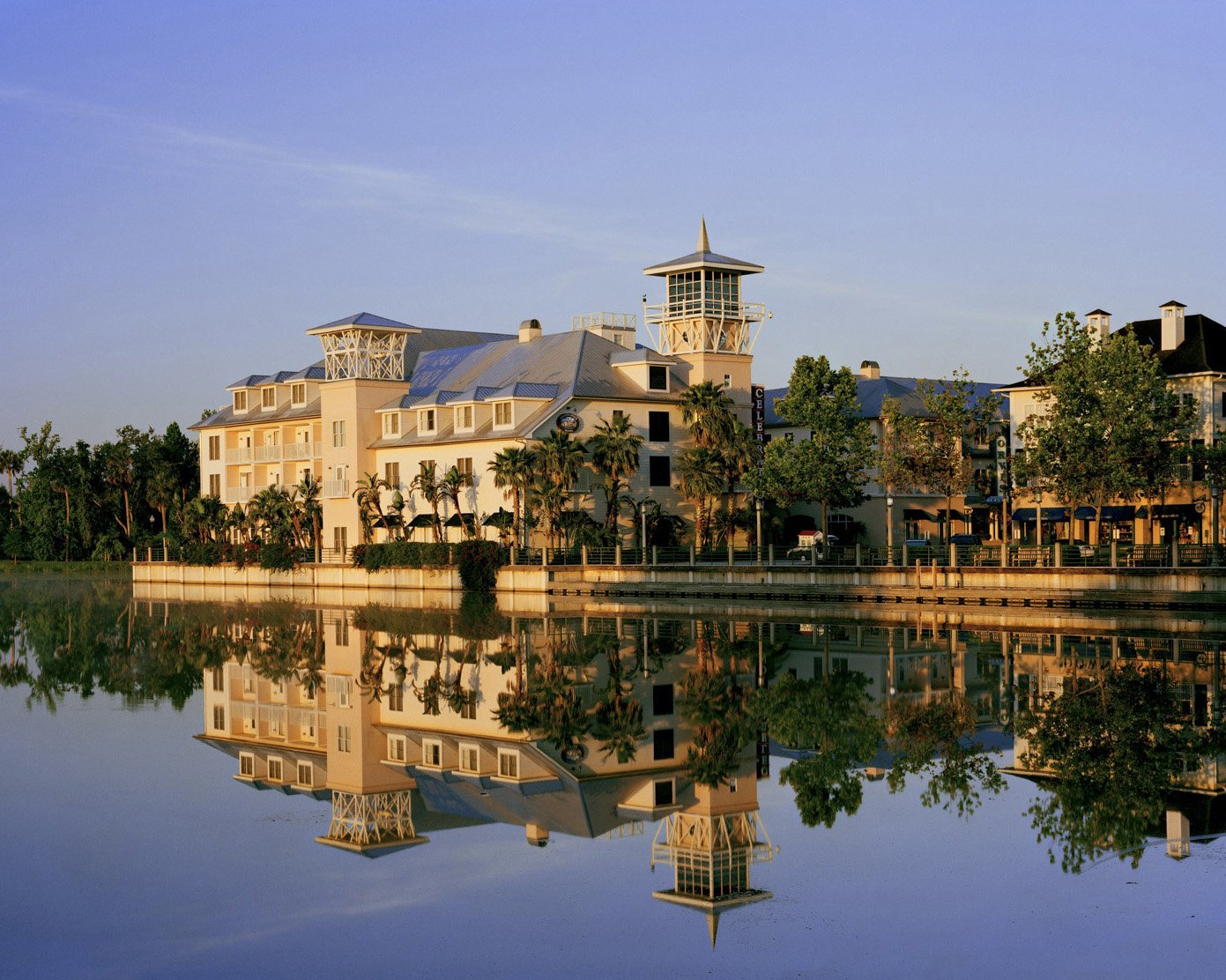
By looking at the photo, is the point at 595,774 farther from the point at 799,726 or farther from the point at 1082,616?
the point at 1082,616

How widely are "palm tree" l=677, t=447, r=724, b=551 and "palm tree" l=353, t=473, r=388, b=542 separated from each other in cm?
1493

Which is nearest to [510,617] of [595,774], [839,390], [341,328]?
[839,390]

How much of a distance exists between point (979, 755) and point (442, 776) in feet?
23.1

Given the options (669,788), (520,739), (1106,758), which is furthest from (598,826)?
(1106,758)

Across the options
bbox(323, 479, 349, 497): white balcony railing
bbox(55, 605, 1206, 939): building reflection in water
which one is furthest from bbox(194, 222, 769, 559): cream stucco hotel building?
bbox(55, 605, 1206, 939): building reflection in water

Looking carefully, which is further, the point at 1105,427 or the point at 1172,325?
the point at 1172,325

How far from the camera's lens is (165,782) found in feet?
68.5

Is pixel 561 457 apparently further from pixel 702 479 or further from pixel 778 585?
pixel 778 585

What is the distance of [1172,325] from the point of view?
63.7 m

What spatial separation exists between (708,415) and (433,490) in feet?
41.2

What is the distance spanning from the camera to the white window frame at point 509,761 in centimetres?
2053

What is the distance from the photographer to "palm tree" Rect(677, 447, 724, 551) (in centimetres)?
6912

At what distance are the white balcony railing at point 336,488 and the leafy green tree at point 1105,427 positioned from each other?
34196mm

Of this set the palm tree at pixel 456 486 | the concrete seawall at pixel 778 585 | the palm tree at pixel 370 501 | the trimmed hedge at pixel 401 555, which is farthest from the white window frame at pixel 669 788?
the palm tree at pixel 370 501
